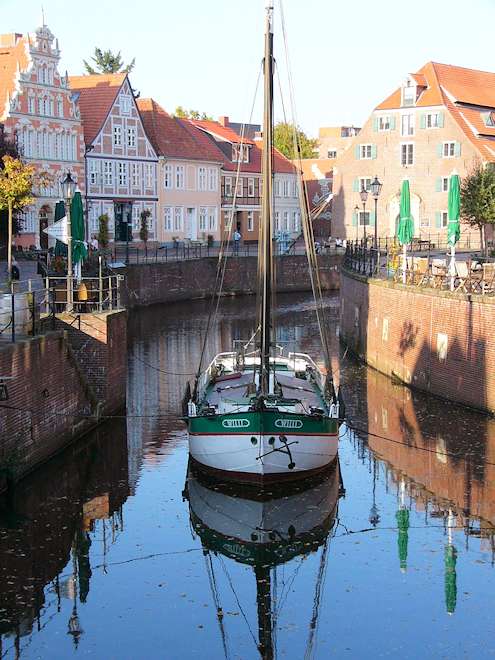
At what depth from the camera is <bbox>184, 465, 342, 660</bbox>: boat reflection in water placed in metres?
17.7

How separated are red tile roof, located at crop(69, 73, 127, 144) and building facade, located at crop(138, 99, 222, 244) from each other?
524 cm

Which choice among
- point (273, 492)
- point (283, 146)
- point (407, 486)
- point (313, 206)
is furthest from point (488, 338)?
point (283, 146)

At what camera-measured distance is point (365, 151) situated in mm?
75188

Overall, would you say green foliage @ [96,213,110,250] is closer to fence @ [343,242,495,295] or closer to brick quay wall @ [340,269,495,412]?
fence @ [343,242,495,295]

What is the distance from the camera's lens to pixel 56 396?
2438 cm

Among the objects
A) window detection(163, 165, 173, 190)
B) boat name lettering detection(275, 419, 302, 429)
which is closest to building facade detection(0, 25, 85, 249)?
window detection(163, 165, 173, 190)

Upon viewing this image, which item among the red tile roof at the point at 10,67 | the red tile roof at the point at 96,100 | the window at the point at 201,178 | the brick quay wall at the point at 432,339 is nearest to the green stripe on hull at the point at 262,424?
the brick quay wall at the point at 432,339

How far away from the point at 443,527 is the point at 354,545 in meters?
1.92

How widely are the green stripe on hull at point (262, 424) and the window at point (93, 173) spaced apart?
46.9 m

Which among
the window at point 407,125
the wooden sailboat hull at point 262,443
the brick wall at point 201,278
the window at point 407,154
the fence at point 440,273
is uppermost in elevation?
the window at point 407,125

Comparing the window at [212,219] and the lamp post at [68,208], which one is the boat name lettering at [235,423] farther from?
the window at [212,219]

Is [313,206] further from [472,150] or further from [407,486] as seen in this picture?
[407,486]

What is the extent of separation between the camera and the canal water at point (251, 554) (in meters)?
15.2

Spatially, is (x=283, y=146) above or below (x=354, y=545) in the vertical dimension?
above
